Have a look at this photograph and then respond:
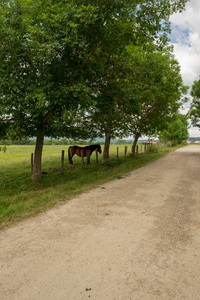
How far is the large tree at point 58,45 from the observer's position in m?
7.07

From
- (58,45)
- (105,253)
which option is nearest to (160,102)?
(58,45)

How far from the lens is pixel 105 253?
11.5 feet

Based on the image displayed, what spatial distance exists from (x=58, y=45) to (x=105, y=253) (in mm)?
7234

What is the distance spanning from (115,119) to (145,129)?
7.88 metres

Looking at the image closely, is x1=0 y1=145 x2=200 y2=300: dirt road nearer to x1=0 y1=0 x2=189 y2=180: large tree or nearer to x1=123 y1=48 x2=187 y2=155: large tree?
x1=0 y1=0 x2=189 y2=180: large tree

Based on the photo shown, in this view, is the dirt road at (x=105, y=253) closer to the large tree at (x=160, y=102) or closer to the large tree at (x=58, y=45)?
the large tree at (x=58, y=45)

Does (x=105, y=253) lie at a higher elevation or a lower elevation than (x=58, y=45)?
lower

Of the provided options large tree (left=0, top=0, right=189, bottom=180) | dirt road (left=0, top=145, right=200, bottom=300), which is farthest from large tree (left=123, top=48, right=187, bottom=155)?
dirt road (left=0, top=145, right=200, bottom=300)

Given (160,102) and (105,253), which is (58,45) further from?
(160,102)

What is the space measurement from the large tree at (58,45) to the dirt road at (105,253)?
14.8 ft

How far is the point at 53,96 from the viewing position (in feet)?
25.1

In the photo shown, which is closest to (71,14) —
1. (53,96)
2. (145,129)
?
(53,96)

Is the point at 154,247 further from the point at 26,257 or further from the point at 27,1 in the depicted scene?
the point at 27,1

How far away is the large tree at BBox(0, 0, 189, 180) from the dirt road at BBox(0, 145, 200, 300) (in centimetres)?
452
